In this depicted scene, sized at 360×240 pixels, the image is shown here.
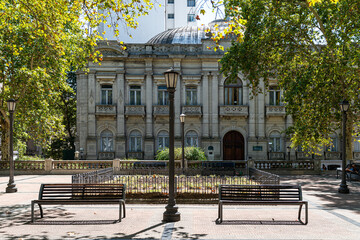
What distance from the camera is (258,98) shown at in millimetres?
33844

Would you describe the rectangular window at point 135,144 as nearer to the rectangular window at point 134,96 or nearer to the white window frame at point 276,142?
the rectangular window at point 134,96

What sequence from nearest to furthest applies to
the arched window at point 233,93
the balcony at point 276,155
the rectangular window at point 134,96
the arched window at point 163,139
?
the balcony at point 276,155, the arched window at point 163,139, the rectangular window at point 134,96, the arched window at point 233,93

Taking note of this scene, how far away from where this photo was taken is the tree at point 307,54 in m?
19.4

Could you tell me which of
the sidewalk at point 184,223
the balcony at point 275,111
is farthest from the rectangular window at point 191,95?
the sidewalk at point 184,223

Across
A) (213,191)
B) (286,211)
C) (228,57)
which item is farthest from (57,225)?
(228,57)

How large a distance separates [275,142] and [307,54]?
13.1 meters

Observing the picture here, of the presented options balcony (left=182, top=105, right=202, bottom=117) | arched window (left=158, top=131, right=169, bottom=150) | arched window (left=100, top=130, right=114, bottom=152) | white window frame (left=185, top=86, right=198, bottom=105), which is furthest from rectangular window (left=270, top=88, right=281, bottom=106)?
arched window (left=100, top=130, right=114, bottom=152)

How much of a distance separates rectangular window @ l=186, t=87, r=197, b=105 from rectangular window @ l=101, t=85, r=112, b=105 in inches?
304

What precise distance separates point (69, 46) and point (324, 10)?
1692cm

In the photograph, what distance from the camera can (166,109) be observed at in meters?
33.6

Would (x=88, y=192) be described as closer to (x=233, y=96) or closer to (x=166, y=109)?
(x=166, y=109)

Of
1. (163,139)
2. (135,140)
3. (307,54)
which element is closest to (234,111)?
(163,139)

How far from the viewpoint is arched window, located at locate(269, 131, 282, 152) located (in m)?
33.9

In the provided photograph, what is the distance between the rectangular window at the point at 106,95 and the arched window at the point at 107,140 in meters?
2.99
